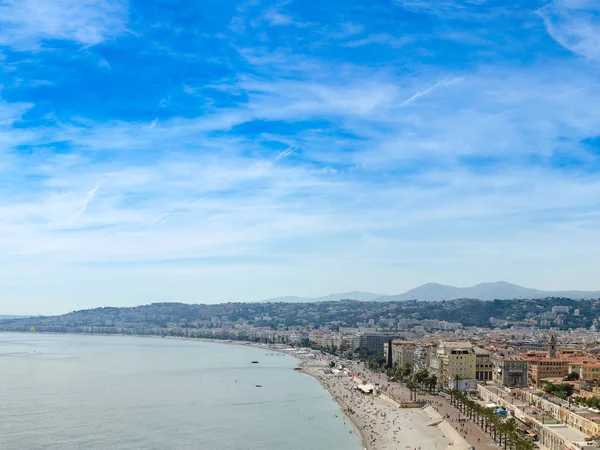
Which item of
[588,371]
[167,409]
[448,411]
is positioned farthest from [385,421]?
[588,371]

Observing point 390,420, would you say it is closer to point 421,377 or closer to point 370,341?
point 421,377

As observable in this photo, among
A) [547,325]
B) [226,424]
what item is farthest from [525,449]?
[547,325]

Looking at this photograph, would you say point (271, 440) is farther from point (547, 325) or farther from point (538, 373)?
point (547, 325)

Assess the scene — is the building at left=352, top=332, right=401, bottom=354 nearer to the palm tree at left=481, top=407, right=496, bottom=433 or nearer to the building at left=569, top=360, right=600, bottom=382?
the building at left=569, top=360, right=600, bottom=382

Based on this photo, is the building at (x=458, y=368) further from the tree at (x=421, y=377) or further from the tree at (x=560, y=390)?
the tree at (x=560, y=390)

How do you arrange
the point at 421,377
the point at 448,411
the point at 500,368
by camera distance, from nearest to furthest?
the point at 448,411
the point at 500,368
the point at 421,377

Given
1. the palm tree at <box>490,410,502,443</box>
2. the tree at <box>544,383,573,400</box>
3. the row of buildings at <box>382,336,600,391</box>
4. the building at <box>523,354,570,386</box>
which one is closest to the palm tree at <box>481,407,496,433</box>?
the palm tree at <box>490,410,502,443</box>

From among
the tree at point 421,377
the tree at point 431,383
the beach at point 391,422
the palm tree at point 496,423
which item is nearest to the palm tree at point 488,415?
the palm tree at point 496,423
